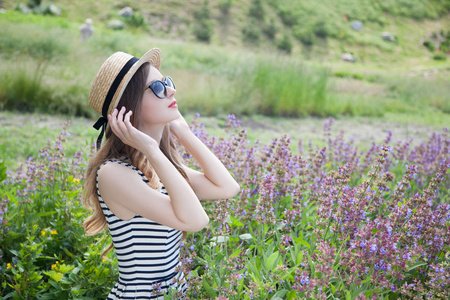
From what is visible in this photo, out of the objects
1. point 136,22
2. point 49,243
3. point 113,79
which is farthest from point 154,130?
point 136,22

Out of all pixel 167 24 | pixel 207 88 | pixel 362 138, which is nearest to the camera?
pixel 362 138

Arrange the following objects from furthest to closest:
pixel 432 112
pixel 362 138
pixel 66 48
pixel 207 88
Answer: pixel 432 112 < pixel 66 48 < pixel 207 88 < pixel 362 138

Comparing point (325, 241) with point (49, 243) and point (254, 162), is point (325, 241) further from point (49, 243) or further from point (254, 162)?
point (49, 243)

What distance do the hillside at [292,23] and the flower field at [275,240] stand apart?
792 inches

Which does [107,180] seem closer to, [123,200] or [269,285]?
[123,200]

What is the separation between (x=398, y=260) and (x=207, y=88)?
7.96m

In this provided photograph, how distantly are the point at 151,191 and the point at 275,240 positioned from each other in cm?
132

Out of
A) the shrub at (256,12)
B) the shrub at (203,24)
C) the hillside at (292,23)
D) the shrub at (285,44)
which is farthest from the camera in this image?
the shrub at (256,12)

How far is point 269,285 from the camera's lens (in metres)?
1.82

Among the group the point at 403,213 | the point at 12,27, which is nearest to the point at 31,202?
the point at 403,213

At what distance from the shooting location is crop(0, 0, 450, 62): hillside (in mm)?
23828

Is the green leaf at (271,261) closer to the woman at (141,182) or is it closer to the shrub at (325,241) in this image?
the shrub at (325,241)

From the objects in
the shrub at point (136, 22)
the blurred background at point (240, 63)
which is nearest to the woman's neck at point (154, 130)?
the blurred background at point (240, 63)

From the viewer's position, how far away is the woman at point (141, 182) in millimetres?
1729
